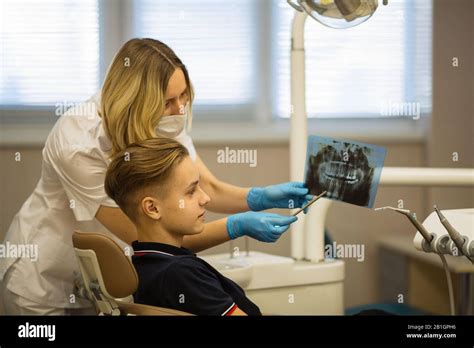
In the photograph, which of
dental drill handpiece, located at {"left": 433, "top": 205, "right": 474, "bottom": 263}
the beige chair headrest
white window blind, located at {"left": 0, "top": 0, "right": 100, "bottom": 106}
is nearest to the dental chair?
the beige chair headrest

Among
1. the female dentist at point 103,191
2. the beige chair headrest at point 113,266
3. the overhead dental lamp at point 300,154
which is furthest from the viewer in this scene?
the overhead dental lamp at point 300,154

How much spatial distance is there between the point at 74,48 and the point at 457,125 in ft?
3.53

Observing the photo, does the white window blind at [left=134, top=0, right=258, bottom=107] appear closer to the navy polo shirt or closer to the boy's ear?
the boy's ear

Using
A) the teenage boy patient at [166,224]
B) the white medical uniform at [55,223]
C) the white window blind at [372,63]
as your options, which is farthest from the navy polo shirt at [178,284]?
the white window blind at [372,63]

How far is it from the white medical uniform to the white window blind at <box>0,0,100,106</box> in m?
0.11

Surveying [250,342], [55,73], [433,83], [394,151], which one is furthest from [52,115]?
[433,83]

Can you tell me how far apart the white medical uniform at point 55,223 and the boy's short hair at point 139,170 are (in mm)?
124

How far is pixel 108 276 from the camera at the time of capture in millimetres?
1617

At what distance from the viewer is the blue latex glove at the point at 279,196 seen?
1.87 m

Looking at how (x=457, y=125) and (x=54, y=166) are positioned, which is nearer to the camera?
(x=54, y=166)

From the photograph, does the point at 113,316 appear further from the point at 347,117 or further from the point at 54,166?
the point at 347,117

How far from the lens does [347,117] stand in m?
2.11

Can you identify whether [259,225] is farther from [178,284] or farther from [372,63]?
[372,63]

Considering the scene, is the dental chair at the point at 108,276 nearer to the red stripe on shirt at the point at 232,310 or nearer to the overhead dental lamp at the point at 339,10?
the red stripe on shirt at the point at 232,310
